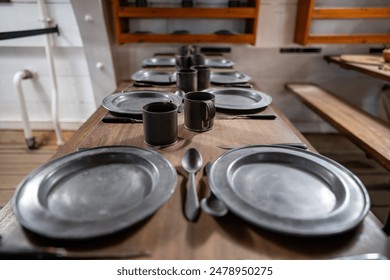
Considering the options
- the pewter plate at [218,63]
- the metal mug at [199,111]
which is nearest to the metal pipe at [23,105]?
the pewter plate at [218,63]

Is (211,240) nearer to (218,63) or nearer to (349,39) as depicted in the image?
(218,63)

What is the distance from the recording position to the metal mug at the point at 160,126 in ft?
2.40

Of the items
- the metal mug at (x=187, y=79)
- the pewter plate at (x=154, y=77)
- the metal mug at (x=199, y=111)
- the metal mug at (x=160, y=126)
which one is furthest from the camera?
the pewter plate at (x=154, y=77)

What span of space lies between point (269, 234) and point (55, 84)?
263 cm

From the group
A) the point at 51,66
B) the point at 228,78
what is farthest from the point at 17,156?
the point at 228,78

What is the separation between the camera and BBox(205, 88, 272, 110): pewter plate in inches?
41.8

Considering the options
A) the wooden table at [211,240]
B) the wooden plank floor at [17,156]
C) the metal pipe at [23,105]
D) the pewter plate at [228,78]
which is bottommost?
the wooden plank floor at [17,156]

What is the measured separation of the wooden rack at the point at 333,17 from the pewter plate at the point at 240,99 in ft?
4.63

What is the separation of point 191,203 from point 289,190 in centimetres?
21

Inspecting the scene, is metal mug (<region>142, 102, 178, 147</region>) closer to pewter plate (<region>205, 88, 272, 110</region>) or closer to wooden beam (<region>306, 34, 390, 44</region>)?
pewter plate (<region>205, 88, 272, 110</region>)

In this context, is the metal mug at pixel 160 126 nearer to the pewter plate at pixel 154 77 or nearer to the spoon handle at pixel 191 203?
the spoon handle at pixel 191 203

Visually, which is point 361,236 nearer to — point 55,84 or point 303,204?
point 303,204

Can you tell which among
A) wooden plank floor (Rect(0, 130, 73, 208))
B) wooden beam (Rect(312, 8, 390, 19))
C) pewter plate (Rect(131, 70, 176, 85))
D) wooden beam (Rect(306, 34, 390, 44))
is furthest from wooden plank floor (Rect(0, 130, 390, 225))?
pewter plate (Rect(131, 70, 176, 85))

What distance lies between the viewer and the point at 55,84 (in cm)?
256
